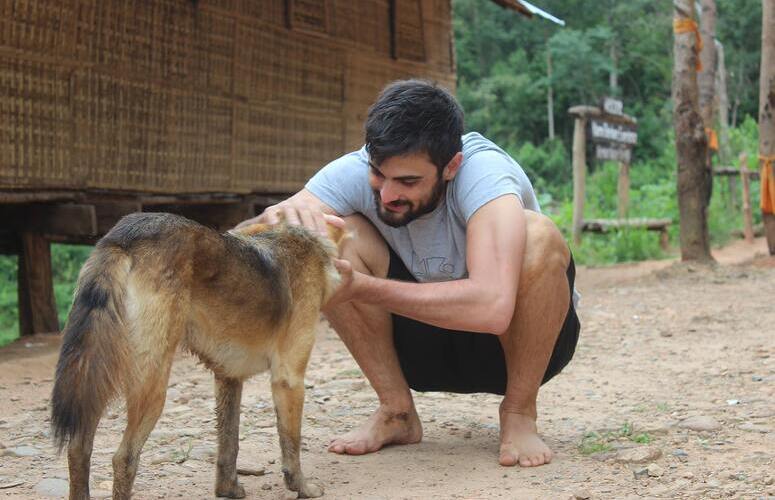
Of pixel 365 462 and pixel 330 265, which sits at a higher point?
pixel 330 265

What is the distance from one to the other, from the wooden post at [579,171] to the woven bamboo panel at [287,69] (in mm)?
5447

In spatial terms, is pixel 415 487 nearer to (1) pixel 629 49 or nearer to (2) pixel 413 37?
(2) pixel 413 37

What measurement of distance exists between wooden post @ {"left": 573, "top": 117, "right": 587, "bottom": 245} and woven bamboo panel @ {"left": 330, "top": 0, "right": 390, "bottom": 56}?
4558mm

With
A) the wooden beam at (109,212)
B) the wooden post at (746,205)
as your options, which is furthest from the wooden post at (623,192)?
the wooden beam at (109,212)

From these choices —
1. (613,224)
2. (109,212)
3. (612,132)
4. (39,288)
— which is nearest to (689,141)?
(612,132)

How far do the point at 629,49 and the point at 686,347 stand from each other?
1189 inches

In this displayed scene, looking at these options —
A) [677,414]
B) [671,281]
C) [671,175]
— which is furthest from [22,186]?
[671,175]

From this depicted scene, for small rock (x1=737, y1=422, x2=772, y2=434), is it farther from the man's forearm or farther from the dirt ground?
the man's forearm

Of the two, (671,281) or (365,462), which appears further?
(671,281)

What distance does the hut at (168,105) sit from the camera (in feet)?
22.0

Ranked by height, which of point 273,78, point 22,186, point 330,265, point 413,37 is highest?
point 413,37

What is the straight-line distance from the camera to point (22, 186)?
21.9 ft

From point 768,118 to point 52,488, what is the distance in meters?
11.0

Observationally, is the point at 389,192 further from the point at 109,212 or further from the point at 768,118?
the point at 768,118
